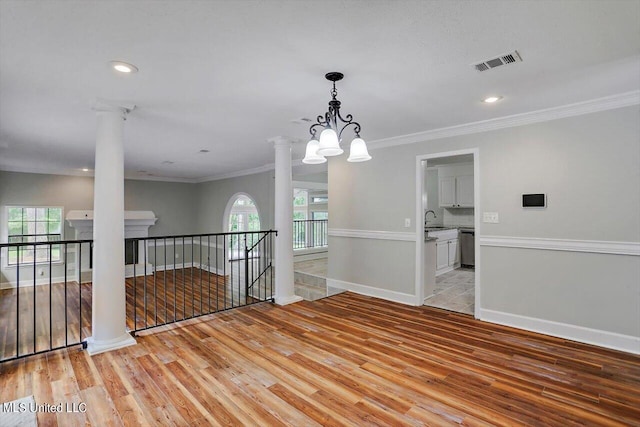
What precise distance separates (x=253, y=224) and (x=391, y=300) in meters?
5.95

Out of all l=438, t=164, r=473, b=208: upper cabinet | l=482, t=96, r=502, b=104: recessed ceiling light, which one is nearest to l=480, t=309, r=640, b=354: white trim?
l=482, t=96, r=502, b=104: recessed ceiling light

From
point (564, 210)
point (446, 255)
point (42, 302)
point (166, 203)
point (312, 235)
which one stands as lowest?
point (42, 302)

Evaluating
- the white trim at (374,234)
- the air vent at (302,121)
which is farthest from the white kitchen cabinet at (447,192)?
the air vent at (302,121)

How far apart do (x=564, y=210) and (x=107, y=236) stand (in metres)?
4.72

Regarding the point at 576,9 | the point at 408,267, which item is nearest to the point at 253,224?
the point at 408,267

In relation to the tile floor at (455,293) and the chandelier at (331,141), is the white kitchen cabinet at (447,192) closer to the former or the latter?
the tile floor at (455,293)

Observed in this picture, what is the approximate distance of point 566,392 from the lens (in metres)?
2.32

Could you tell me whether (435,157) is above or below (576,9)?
below

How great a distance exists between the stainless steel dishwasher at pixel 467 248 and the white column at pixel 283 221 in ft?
14.7

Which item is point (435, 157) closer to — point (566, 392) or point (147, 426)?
point (566, 392)

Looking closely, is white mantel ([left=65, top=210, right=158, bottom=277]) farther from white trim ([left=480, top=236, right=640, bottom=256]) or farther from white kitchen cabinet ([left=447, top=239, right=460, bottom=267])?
white trim ([left=480, top=236, right=640, bottom=256])

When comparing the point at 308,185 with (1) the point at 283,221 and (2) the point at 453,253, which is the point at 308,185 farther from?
(2) the point at 453,253

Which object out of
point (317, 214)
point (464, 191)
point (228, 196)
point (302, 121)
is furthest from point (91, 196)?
point (464, 191)

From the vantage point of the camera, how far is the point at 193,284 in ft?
20.4
